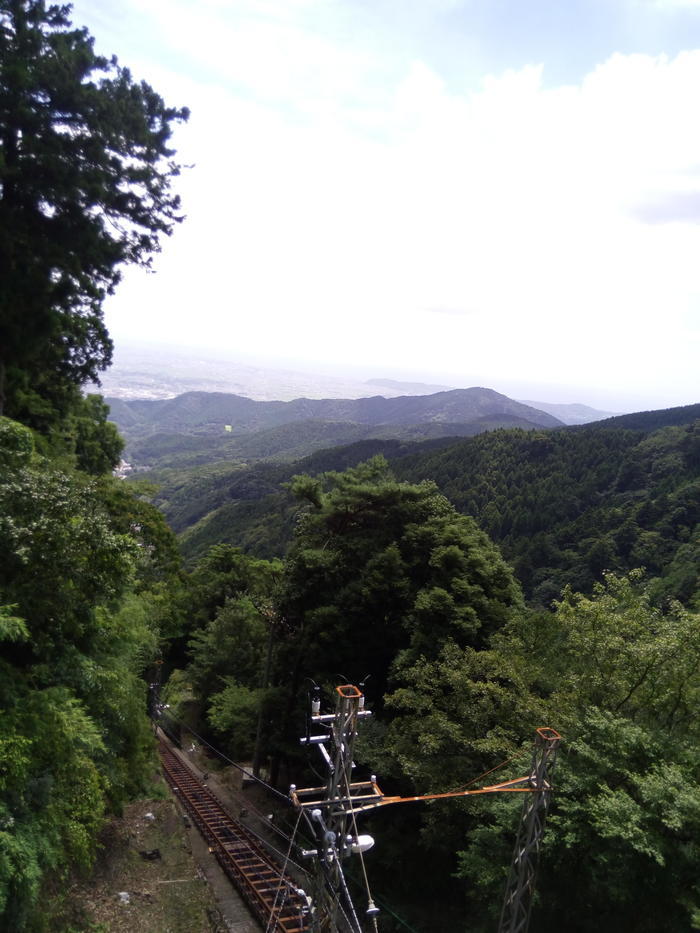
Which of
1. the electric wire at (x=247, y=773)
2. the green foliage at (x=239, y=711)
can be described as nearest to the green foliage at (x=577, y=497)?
the green foliage at (x=239, y=711)

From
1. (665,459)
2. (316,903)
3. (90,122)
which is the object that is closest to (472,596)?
(316,903)

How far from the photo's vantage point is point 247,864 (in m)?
13.8

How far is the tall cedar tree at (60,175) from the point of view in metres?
13.3

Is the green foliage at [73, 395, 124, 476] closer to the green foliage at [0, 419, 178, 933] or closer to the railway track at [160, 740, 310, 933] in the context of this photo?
the railway track at [160, 740, 310, 933]

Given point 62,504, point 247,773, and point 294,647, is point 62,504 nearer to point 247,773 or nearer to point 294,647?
point 247,773

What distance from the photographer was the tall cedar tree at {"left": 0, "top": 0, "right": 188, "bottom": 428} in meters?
13.3

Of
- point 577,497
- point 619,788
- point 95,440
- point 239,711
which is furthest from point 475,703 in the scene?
point 577,497

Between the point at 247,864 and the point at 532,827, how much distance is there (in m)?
10.5

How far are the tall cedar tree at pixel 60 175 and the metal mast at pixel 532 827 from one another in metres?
16.1

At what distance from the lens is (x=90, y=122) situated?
14.2m

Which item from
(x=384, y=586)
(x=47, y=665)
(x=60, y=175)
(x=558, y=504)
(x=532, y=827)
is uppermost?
(x=60, y=175)

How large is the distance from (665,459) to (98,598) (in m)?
128

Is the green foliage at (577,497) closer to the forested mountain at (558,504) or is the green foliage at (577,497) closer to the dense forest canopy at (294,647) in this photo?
the forested mountain at (558,504)

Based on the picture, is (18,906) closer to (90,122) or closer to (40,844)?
(40,844)
